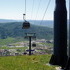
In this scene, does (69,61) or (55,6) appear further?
(55,6)

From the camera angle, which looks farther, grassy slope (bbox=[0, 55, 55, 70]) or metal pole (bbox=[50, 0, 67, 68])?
grassy slope (bbox=[0, 55, 55, 70])

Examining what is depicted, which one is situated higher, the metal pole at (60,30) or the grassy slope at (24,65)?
the metal pole at (60,30)

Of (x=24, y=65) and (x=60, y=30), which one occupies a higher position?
(x=60, y=30)

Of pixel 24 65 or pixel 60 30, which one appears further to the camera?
pixel 24 65

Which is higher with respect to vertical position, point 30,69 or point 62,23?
point 62,23

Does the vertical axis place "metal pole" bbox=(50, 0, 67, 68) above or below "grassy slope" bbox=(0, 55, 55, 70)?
above

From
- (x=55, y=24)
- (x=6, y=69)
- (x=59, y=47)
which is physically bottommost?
(x=6, y=69)

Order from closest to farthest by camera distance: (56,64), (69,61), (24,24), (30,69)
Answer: (69,61) < (30,69) < (56,64) < (24,24)

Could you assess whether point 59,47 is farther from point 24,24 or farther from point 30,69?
point 24,24

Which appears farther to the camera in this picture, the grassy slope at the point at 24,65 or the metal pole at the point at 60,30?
the grassy slope at the point at 24,65

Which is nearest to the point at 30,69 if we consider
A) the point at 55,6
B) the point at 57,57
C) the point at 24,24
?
the point at 57,57

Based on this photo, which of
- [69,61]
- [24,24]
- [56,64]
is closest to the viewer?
[69,61]
